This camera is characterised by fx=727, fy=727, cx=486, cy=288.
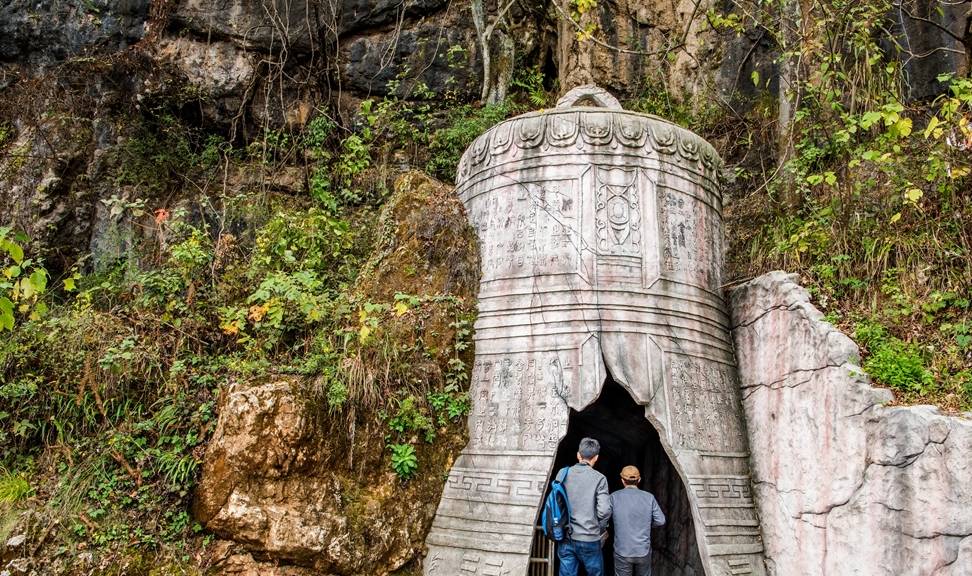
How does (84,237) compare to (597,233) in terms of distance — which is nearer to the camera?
(597,233)

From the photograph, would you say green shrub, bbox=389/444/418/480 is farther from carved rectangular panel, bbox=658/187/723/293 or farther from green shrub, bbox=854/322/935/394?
green shrub, bbox=854/322/935/394

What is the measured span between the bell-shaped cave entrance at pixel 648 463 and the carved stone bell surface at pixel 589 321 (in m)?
0.96

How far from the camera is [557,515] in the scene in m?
5.67

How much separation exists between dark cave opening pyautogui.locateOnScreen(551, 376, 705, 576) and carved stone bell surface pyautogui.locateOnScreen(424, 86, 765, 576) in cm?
105

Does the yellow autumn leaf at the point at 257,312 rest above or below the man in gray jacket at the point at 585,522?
above

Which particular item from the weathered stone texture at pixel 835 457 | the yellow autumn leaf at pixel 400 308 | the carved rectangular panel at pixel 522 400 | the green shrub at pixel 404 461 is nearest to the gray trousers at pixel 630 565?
the carved rectangular panel at pixel 522 400

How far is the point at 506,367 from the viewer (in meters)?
6.41

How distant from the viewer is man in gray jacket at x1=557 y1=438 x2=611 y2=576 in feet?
18.5

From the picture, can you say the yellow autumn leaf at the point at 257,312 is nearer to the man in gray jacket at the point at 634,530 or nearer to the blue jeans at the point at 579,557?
the blue jeans at the point at 579,557

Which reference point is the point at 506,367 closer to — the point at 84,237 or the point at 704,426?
the point at 704,426

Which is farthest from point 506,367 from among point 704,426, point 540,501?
point 704,426

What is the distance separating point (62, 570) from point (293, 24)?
876 centimetres

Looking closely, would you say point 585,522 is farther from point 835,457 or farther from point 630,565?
point 835,457

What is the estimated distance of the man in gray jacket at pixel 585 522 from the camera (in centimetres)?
562
